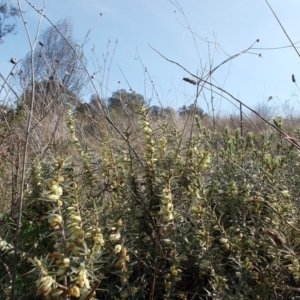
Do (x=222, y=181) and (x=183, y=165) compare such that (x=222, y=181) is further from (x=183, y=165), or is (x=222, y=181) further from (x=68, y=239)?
(x=68, y=239)

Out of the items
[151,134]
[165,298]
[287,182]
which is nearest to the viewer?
[165,298]

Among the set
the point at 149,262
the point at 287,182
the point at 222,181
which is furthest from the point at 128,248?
the point at 287,182

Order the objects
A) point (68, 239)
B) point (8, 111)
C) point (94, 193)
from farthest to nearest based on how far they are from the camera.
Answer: point (8, 111) < point (94, 193) < point (68, 239)

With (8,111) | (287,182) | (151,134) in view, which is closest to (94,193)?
(151,134)

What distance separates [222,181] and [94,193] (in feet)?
1.79

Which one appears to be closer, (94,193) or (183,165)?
(183,165)

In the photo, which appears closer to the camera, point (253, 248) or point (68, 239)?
point (68, 239)

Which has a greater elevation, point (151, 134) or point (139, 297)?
point (151, 134)

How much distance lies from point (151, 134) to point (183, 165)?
6.2 inches

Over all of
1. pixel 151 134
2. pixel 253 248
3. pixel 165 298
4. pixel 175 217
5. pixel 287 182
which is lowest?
pixel 165 298

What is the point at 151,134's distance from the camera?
1.48 meters

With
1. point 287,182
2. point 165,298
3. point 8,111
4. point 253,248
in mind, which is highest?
point 8,111

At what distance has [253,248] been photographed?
1360mm

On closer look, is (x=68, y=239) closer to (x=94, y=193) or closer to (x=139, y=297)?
(x=139, y=297)
